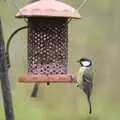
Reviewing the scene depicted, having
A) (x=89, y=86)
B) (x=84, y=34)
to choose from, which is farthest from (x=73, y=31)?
(x=89, y=86)

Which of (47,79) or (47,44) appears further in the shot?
(47,44)

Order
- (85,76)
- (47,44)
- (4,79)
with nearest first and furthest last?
1. (4,79)
2. (47,44)
3. (85,76)

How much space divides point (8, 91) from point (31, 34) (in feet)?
1.46

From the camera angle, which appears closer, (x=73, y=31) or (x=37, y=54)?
(x=37, y=54)

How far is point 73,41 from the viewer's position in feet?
24.0

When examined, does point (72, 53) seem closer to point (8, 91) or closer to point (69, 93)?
point (69, 93)

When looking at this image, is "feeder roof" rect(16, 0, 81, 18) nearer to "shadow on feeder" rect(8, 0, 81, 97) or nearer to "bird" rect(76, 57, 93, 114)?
"shadow on feeder" rect(8, 0, 81, 97)

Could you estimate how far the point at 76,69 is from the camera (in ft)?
23.6

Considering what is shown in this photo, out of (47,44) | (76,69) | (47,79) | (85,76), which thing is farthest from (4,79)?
(76,69)

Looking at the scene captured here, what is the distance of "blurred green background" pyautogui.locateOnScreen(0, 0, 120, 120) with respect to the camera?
7.28 meters

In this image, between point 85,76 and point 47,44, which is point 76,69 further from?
point 47,44

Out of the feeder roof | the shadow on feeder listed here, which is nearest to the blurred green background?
the shadow on feeder

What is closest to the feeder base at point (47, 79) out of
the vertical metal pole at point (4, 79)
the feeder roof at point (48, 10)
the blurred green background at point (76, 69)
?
the vertical metal pole at point (4, 79)

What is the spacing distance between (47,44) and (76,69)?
7.28 feet
